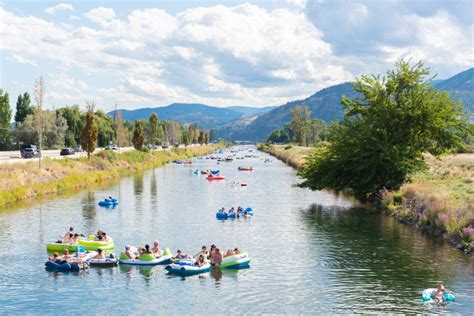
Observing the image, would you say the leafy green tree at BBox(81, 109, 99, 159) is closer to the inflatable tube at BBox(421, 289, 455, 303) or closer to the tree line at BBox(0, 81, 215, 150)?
the tree line at BBox(0, 81, 215, 150)

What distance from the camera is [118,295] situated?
95.9ft

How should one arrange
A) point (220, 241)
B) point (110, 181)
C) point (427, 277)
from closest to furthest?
point (427, 277), point (220, 241), point (110, 181)

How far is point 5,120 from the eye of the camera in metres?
136

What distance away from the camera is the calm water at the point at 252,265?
28016 millimetres

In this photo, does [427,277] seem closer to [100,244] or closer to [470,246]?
[470,246]

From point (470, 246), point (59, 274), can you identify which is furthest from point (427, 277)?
point (59, 274)

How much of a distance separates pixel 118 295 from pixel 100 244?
11.9m

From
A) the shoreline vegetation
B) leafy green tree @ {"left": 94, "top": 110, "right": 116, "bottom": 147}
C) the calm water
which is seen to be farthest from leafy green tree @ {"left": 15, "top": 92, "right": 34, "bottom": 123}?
the shoreline vegetation

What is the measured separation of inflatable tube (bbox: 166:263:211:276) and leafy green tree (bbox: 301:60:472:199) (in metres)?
31.3

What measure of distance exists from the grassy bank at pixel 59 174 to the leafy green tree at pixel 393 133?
1487 inches

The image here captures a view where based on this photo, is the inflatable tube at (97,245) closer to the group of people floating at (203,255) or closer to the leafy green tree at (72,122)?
the group of people floating at (203,255)

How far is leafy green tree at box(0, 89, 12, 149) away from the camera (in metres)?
135

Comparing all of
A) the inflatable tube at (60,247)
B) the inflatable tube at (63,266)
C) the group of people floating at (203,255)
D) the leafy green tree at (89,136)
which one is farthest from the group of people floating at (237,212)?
the leafy green tree at (89,136)

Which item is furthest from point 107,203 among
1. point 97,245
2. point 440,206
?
point 440,206
